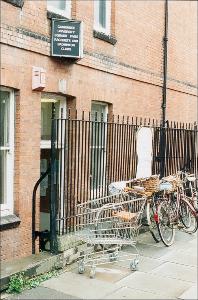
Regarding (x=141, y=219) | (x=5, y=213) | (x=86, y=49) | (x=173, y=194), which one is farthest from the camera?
(x=173, y=194)

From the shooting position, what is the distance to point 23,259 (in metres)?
7.49

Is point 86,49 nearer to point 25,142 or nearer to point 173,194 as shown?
point 25,142

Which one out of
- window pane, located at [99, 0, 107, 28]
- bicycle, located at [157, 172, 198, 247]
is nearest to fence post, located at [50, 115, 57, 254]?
bicycle, located at [157, 172, 198, 247]

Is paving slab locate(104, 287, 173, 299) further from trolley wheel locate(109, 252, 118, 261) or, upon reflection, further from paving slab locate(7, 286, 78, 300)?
trolley wheel locate(109, 252, 118, 261)

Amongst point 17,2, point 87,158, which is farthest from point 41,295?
point 17,2

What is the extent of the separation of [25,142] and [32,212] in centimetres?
116

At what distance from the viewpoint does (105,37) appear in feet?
32.4

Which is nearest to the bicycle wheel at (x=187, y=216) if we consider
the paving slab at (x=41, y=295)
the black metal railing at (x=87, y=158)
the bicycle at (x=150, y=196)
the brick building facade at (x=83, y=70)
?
the bicycle at (x=150, y=196)

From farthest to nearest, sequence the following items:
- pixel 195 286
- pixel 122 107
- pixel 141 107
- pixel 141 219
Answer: pixel 141 107 < pixel 122 107 < pixel 141 219 < pixel 195 286

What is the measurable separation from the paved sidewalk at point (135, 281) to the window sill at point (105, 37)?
13.9 feet

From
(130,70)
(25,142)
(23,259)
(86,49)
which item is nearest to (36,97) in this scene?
(25,142)

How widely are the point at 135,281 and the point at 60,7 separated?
5001 mm

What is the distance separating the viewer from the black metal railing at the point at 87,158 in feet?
26.7

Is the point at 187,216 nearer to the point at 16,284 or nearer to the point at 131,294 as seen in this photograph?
the point at 131,294
